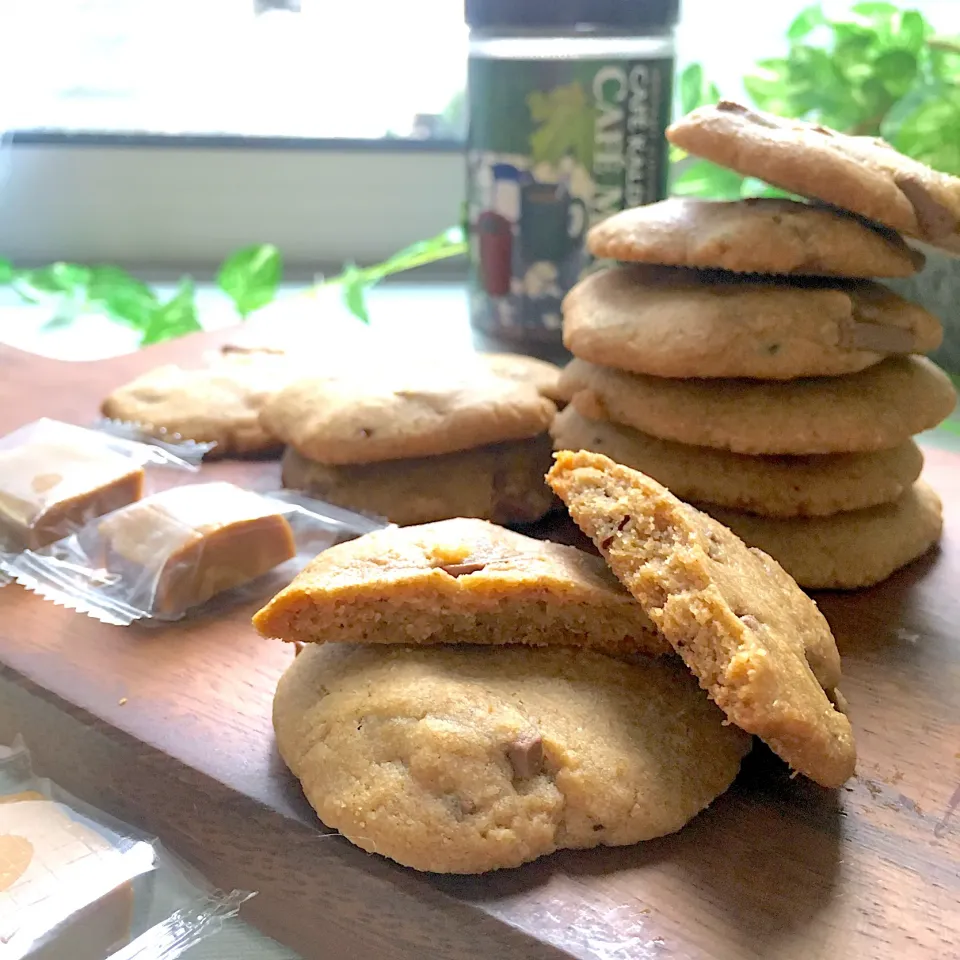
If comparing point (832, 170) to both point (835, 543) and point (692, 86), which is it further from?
point (692, 86)

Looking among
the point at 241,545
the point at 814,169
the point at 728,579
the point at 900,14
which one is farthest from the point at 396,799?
the point at 900,14

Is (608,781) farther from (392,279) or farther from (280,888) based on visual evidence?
(392,279)

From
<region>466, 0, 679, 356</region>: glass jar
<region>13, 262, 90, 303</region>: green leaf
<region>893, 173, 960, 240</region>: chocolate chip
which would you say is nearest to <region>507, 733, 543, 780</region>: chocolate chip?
<region>893, 173, 960, 240</region>: chocolate chip

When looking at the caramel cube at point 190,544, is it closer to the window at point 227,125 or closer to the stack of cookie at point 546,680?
the stack of cookie at point 546,680

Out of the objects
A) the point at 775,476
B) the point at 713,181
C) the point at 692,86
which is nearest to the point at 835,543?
the point at 775,476

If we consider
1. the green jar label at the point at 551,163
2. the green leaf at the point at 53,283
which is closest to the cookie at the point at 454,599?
the green jar label at the point at 551,163
